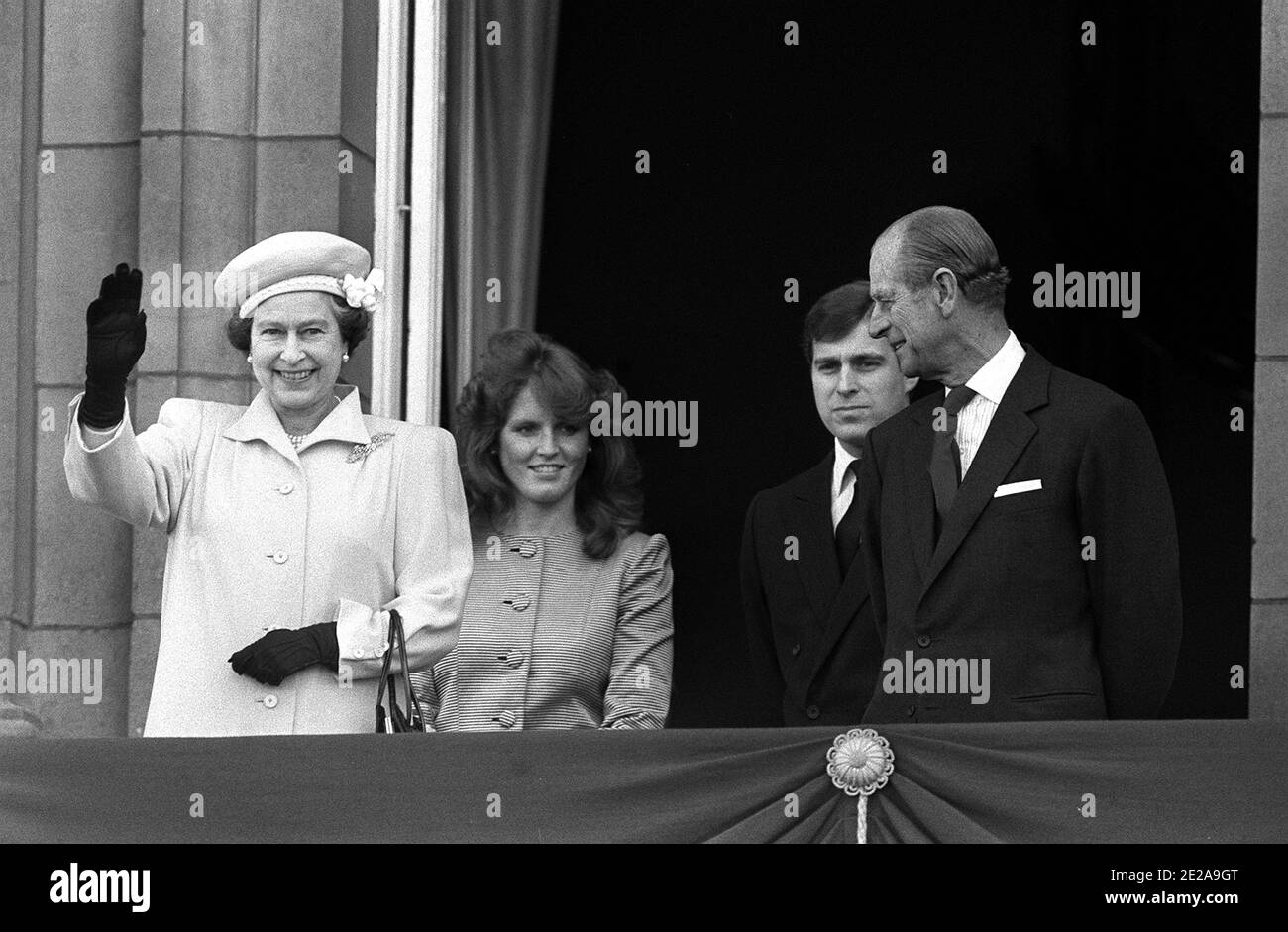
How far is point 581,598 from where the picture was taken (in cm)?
887

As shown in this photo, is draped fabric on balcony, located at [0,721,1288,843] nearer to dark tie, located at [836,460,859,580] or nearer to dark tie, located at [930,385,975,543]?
dark tie, located at [930,385,975,543]

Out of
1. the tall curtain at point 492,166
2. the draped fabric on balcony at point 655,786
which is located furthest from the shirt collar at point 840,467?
the tall curtain at point 492,166

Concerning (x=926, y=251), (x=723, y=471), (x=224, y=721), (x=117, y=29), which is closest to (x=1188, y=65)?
(x=723, y=471)

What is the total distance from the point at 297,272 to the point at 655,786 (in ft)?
6.02

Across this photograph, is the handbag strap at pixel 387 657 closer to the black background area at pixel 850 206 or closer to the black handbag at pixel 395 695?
the black handbag at pixel 395 695

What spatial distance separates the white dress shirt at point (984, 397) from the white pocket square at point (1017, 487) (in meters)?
0.16

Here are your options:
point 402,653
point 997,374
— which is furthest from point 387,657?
point 997,374

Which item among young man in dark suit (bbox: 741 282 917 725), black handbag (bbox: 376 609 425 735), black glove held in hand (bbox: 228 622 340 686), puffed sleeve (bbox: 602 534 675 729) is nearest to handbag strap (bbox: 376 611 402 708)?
black handbag (bbox: 376 609 425 735)

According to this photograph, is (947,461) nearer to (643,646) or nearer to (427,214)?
(643,646)

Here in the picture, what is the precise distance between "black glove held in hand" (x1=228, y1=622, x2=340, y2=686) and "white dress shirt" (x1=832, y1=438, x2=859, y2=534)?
1600mm

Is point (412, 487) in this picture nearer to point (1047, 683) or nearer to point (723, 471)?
point (1047, 683)

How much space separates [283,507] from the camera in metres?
8.61

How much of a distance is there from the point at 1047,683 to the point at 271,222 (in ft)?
10.4

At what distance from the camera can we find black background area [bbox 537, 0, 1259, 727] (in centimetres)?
1100
